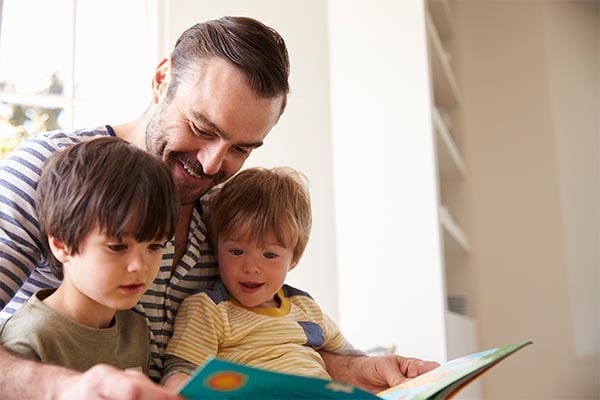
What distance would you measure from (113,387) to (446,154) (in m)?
2.53

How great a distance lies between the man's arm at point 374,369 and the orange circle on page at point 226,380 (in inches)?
27.5

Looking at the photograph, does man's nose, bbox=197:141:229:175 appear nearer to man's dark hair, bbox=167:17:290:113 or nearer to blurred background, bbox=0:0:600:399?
man's dark hair, bbox=167:17:290:113

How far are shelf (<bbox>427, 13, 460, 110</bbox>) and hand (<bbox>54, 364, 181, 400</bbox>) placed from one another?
2207 mm

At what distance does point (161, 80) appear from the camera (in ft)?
5.00

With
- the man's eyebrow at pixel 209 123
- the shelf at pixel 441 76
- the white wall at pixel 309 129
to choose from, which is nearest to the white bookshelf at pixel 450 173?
the shelf at pixel 441 76

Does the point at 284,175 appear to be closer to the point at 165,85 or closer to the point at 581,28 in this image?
the point at 165,85

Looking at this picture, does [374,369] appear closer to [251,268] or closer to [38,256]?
[251,268]

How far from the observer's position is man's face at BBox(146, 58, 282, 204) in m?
1.40

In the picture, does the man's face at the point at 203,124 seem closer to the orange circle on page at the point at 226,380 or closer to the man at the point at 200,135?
the man at the point at 200,135

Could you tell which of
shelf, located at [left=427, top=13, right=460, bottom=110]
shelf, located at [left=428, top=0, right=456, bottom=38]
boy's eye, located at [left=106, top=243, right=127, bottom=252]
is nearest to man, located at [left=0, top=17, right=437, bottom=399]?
boy's eye, located at [left=106, top=243, right=127, bottom=252]

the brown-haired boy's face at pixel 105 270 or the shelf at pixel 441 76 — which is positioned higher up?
the shelf at pixel 441 76

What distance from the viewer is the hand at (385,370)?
56.1 inches

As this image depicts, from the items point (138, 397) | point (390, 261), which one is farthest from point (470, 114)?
point (138, 397)

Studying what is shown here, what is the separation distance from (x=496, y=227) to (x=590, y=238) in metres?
→ 0.44
